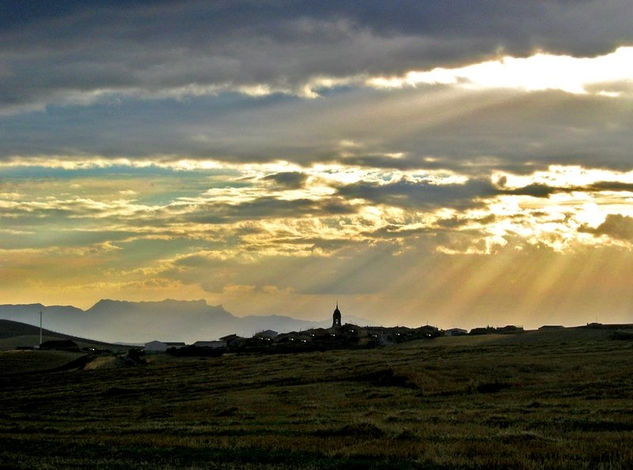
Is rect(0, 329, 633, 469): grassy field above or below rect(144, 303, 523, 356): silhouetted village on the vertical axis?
below

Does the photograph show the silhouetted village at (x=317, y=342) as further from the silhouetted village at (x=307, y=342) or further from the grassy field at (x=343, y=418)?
the grassy field at (x=343, y=418)

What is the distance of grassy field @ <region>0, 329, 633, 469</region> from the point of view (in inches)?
1052

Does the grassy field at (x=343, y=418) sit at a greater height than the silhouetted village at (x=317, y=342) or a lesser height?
lesser

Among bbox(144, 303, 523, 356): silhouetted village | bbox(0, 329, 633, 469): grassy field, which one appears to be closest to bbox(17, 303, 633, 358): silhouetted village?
bbox(144, 303, 523, 356): silhouetted village

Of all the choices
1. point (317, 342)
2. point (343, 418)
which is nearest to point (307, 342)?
point (317, 342)

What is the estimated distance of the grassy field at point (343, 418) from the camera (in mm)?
26719

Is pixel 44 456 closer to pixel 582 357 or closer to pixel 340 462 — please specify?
pixel 340 462

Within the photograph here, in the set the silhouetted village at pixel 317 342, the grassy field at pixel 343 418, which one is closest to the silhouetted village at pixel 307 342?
the silhouetted village at pixel 317 342

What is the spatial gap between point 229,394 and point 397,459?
141 feet

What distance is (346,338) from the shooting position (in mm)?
180125

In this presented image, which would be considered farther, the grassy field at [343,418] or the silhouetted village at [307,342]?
the silhouetted village at [307,342]

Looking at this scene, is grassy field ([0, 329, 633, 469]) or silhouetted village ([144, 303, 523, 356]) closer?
grassy field ([0, 329, 633, 469])

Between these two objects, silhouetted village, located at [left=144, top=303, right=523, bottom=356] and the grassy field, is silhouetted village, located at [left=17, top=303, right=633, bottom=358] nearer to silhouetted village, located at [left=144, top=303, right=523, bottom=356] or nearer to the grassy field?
silhouetted village, located at [left=144, top=303, right=523, bottom=356]

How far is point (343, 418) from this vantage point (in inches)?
1612
